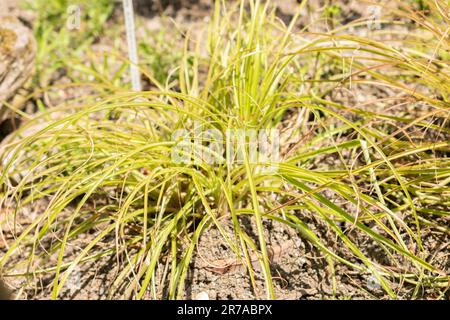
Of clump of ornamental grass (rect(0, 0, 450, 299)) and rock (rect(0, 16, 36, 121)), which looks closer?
clump of ornamental grass (rect(0, 0, 450, 299))

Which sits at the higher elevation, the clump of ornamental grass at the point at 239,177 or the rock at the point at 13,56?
the rock at the point at 13,56

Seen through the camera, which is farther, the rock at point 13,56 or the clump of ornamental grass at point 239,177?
the rock at point 13,56

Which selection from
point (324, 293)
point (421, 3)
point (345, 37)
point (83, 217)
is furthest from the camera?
point (421, 3)

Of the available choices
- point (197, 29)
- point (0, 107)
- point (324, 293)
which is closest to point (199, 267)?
point (324, 293)

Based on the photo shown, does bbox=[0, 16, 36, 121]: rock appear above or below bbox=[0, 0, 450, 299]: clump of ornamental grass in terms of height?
above

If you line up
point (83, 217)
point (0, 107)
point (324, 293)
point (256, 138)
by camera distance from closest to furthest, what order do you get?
point (324, 293) < point (256, 138) < point (83, 217) < point (0, 107)

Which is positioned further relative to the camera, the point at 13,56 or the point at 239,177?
A: the point at 13,56

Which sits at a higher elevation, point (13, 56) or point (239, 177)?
point (13, 56)
